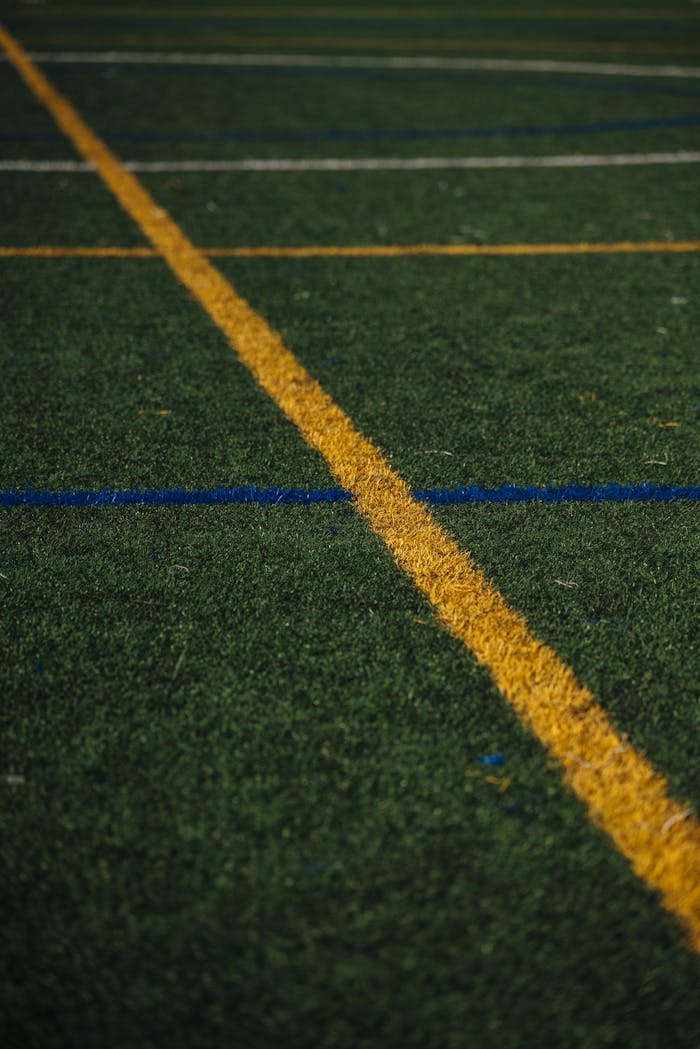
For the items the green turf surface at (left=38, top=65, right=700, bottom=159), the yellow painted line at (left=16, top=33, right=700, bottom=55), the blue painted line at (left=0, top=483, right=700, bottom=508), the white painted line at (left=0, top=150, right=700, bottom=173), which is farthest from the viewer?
the yellow painted line at (left=16, top=33, right=700, bottom=55)

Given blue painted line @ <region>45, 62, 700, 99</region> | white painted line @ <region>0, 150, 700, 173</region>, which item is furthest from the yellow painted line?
white painted line @ <region>0, 150, 700, 173</region>

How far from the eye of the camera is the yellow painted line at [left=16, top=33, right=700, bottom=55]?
9.02 meters

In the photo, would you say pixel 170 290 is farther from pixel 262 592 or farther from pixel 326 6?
pixel 326 6

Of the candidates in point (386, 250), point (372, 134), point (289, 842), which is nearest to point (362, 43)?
point (372, 134)

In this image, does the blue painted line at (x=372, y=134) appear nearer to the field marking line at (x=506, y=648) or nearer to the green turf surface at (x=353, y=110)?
the green turf surface at (x=353, y=110)

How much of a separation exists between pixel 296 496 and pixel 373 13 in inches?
405

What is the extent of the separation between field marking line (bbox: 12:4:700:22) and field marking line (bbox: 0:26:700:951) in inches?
340

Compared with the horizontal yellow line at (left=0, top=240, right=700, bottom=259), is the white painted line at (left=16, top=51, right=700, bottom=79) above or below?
above

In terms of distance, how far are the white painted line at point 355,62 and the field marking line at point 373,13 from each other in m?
2.53

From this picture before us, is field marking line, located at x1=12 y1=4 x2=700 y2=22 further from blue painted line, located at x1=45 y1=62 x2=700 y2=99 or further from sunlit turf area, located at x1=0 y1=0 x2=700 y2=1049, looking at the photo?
sunlit turf area, located at x1=0 y1=0 x2=700 y2=1049

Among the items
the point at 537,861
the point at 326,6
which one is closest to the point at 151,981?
the point at 537,861

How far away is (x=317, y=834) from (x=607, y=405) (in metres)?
1.84

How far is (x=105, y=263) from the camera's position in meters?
4.09

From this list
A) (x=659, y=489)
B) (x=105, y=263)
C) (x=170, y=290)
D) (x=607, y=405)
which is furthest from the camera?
(x=105, y=263)
